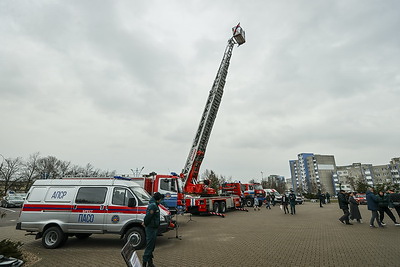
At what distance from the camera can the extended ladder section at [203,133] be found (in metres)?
16.9

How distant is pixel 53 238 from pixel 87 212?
5.17 feet

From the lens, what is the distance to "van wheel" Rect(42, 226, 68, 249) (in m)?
7.58

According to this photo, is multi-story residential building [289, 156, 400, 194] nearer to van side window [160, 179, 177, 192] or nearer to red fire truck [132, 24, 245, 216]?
red fire truck [132, 24, 245, 216]

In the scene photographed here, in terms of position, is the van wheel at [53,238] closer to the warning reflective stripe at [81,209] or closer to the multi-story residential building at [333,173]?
the warning reflective stripe at [81,209]

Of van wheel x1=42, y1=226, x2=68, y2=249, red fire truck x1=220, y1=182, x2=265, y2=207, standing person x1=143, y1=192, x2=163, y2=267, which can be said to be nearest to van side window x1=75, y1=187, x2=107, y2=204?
van wheel x1=42, y1=226, x2=68, y2=249

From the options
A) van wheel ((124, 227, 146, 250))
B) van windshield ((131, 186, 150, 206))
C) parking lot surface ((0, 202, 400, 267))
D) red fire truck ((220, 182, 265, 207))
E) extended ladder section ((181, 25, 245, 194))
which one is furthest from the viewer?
red fire truck ((220, 182, 265, 207))

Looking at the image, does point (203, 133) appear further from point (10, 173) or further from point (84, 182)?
point (10, 173)

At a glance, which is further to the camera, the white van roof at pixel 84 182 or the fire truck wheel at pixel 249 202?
the fire truck wheel at pixel 249 202

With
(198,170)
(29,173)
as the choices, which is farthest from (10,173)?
(198,170)

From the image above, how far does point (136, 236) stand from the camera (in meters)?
7.38

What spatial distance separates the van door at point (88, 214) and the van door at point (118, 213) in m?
0.24

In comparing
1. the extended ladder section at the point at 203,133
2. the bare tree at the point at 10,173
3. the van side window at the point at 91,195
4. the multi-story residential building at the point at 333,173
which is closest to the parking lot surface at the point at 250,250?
the van side window at the point at 91,195

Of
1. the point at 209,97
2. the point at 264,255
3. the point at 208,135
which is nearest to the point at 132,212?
the point at 264,255

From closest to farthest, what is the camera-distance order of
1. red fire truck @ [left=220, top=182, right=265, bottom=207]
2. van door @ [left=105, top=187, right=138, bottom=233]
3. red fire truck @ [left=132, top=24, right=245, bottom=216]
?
van door @ [left=105, top=187, right=138, bottom=233] < red fire truck @ [left=132, top=24, right=245, bottom=216] < red fire truck @ [left=220, top=182, right=265, bottom=207]
